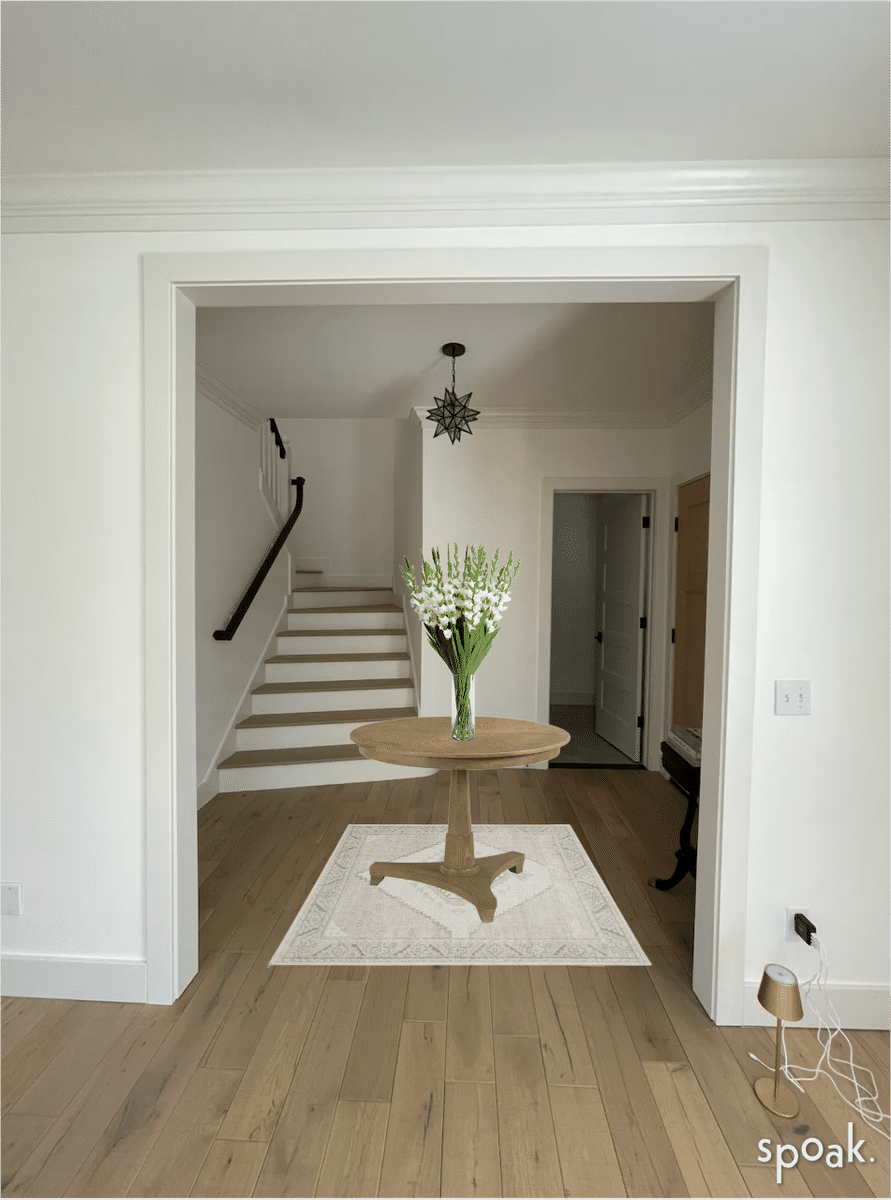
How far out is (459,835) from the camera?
9.92ft

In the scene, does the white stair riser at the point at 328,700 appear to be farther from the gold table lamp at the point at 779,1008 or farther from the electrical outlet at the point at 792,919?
the gold table lamp at the point at 779,1008

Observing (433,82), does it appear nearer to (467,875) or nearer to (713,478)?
(713,478)

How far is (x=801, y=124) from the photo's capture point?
76.0 inches

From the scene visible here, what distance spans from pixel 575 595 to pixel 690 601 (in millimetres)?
2880

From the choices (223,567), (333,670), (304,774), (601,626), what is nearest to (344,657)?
(333,670)

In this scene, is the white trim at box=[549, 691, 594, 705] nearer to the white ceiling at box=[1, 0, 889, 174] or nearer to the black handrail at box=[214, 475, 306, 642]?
the black handrail at box=[214, 475, 306, 642]

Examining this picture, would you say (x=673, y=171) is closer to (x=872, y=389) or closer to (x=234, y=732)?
(x=872, y=389)

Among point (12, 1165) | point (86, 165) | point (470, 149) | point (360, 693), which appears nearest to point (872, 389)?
point (470, 149)

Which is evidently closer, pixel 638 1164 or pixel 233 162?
pixel 638 1164

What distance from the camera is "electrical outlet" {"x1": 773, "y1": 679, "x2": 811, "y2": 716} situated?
219cm

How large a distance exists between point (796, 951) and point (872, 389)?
1745 millimetres

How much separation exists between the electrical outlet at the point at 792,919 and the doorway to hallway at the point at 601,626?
292 cm

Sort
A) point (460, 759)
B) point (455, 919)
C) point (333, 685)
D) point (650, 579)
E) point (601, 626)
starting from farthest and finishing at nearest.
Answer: point (601, 626) → point (333, 685) → point (650, 579) → point (455, 919) → point (460, 759)

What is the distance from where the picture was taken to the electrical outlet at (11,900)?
234 cm
